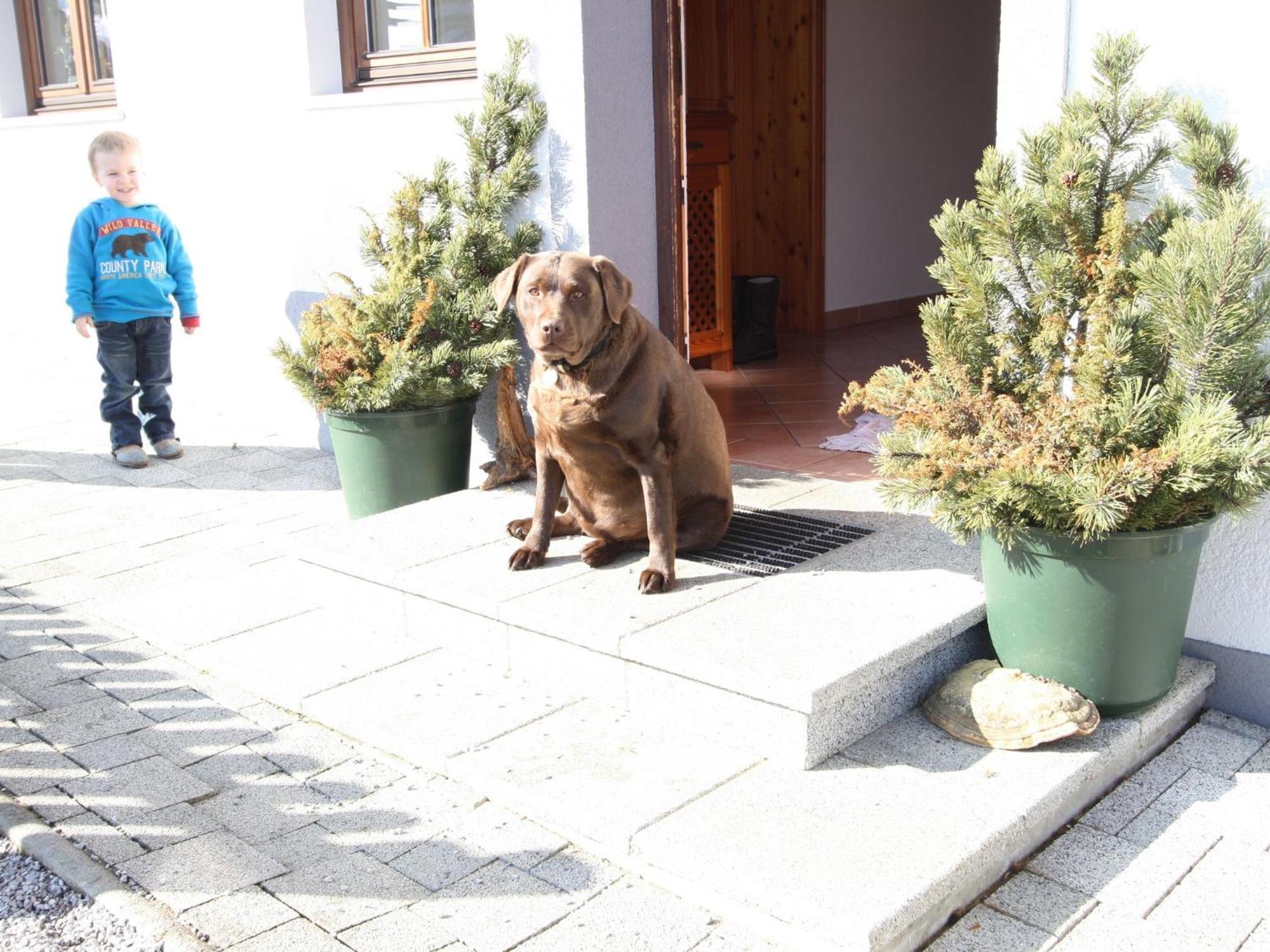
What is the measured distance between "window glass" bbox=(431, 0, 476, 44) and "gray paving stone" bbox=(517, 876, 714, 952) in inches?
165

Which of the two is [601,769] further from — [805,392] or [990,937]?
[805,392]

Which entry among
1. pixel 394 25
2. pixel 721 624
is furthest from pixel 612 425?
pixel 394 25

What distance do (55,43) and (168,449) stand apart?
4.19 meters

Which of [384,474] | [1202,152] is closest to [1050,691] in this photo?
[1202,152]

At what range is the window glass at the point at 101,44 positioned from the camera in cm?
825

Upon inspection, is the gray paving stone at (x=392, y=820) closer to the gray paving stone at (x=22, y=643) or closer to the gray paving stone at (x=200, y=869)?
the gray paving stone at (x=200, y=869)

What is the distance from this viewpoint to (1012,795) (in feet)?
9.21

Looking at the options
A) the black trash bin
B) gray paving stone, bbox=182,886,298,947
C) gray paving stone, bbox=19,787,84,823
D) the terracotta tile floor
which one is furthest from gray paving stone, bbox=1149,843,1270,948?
the black trash bin

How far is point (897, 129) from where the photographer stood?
31.3 ft

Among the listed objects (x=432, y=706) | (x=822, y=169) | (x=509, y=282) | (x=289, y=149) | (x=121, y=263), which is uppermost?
(x=289, y=149)

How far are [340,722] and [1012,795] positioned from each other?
5.93 ft

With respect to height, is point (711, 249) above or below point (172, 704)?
above

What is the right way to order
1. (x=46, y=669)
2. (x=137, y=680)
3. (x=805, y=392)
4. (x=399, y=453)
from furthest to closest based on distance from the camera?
1. (x=805, y=392)
2. (x=399, y=453)
3. (x=46, y=669)
4. (x=137, y=680)

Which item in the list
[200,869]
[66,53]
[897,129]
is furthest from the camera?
A: [897,129]
